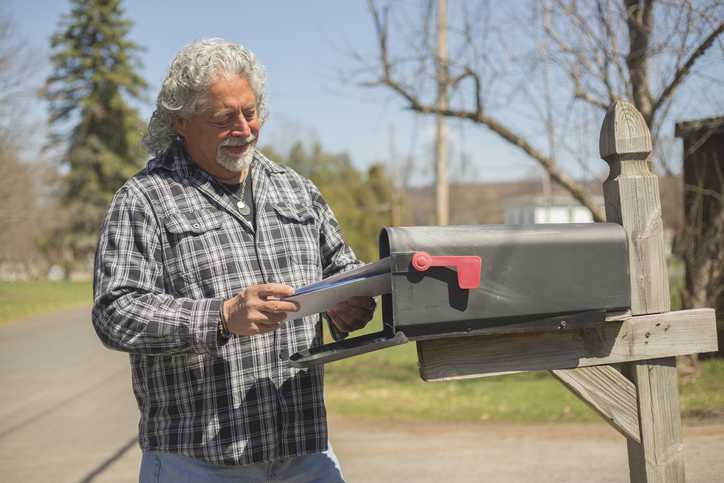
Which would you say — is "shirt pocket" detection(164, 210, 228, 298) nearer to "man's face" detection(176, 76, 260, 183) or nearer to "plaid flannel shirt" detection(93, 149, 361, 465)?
"plaid flannel shirt" detection(93, 149, 361, 465)

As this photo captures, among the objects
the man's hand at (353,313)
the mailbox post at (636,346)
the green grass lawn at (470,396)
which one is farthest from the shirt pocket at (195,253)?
the green grass lawn at (470,396)

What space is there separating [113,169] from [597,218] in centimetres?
3334

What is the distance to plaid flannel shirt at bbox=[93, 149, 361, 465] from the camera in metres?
1.60

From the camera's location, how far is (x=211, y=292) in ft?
5.86

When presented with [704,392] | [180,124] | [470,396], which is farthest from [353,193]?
[180,124]

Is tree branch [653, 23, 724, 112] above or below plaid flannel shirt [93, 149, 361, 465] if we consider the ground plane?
above

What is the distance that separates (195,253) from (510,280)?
938mm

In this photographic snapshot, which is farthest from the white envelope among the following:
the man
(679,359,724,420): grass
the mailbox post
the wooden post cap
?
(679,359,724,420): grass

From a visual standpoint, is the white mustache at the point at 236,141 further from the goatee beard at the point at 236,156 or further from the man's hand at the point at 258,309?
the man's hand at the point at 258,309

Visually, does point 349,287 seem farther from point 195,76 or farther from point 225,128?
point 195,76

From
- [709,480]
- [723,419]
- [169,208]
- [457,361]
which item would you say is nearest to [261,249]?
[169,208]

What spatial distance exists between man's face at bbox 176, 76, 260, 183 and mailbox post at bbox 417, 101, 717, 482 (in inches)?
37.3

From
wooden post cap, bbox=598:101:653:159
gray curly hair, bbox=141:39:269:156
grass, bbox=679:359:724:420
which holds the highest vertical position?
gray curly hair, bbox=141:39:269:156

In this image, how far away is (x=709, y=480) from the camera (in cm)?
370
